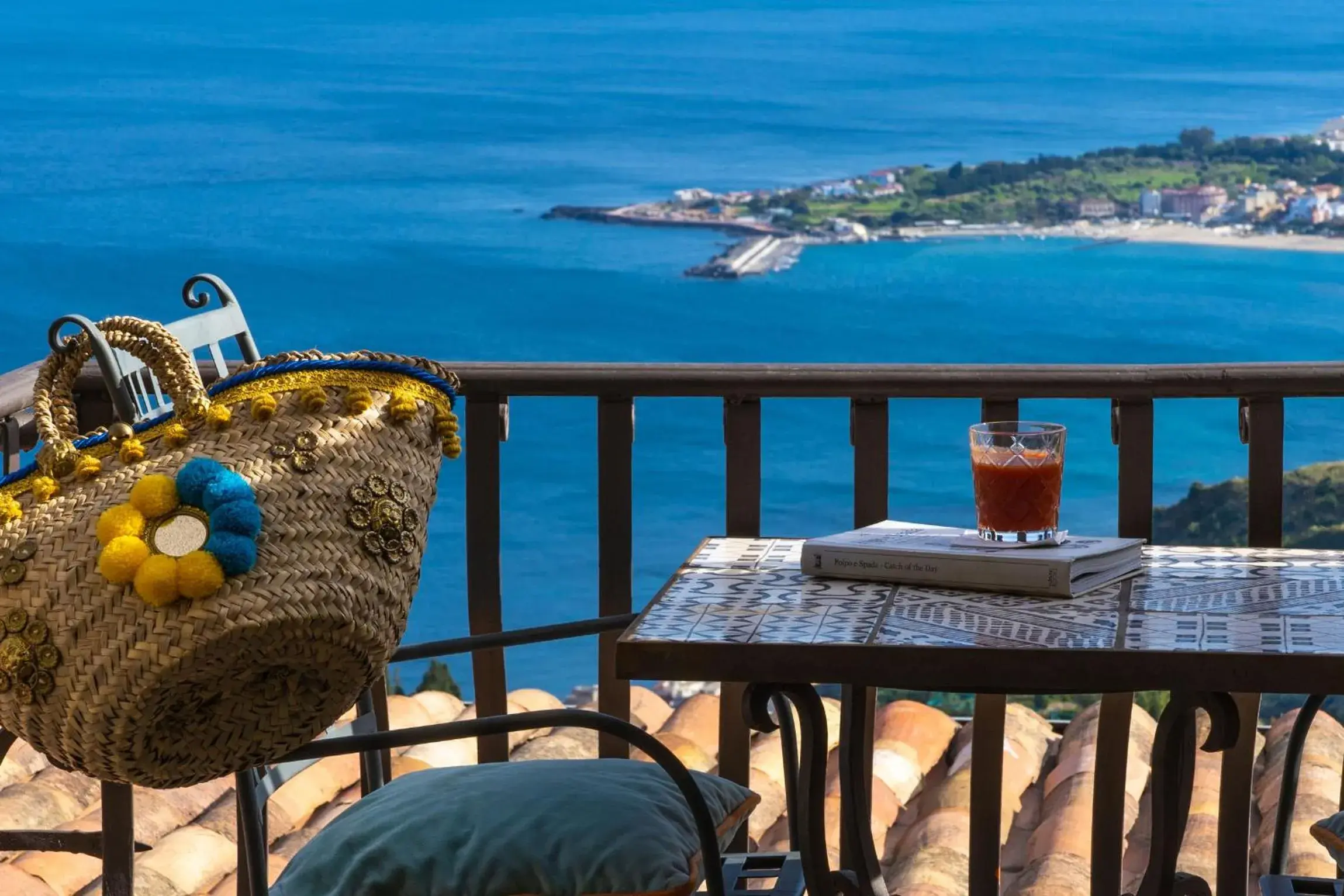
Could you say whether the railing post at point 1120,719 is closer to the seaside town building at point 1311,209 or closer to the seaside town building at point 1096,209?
the seaside town building at point 1311,209

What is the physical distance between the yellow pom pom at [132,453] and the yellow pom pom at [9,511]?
0.10m

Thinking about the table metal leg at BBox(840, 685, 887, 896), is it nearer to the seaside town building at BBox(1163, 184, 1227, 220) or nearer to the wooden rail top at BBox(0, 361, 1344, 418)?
the wooden rail top at BBox(0, 361, 1344, 418)

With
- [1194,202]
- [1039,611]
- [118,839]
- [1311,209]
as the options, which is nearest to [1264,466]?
[1039,611]

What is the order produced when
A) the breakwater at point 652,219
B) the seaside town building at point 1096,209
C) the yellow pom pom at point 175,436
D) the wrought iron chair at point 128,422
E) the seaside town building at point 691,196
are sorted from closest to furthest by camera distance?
1. the yellow pom pom at point 175,436
2. the wrought iron chair at point 128,422
3. the seaside town building at point 1096,209
4. the breakwater at point 652,219
5. the seaside town building at point 691,196

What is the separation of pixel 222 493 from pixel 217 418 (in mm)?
113

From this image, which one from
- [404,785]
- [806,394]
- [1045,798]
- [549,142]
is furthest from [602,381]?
[549,142]

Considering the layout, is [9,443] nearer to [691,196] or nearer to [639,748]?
[639,748]

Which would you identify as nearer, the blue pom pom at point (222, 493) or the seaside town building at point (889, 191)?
the blue pom pom at point (222, 493)

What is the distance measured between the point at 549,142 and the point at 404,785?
Result: 11019 mm

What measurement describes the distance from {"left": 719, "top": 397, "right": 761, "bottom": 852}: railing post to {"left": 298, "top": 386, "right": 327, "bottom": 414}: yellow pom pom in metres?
0.67

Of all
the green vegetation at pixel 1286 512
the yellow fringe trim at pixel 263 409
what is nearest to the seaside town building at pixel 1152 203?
the green vegetation at pixel 1286 512

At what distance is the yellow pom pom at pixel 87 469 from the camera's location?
149cm

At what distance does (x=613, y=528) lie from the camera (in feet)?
7.09

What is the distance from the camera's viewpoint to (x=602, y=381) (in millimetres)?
2102
